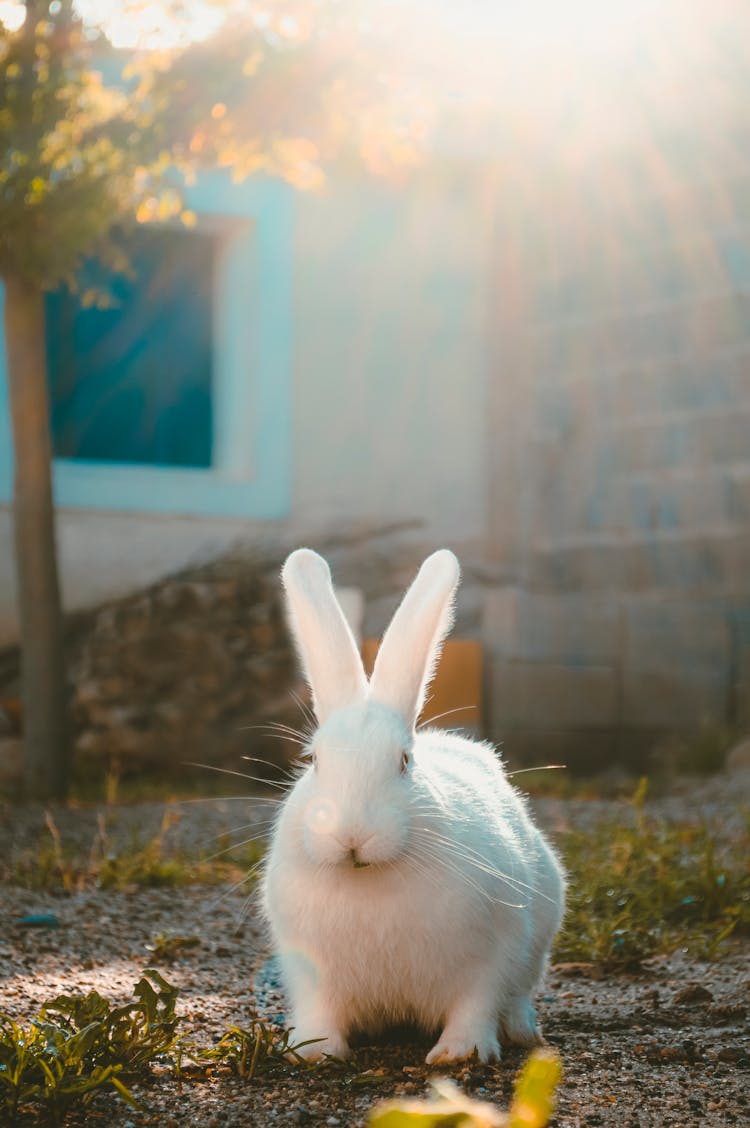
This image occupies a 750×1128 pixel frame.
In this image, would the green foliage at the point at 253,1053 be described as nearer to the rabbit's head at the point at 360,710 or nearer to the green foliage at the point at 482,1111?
the rabbit's head at the point at 360,710

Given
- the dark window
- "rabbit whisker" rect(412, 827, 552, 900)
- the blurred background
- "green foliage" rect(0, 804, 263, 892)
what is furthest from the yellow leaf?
the dark window

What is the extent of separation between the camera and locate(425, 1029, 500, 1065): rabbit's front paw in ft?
7.88

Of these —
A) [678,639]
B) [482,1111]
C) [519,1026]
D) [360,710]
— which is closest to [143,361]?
[678,639]

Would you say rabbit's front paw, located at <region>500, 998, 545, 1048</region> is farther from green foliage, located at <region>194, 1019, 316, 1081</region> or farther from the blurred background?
the blurred background

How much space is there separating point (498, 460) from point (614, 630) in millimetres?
1524

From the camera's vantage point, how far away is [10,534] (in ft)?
24.1

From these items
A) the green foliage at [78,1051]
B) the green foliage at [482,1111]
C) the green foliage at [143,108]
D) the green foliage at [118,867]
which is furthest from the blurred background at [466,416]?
the green foliage at [482,1111]

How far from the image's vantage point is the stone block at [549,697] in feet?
24.7

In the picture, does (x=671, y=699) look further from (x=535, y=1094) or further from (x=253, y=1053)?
(x=535, y=1094)

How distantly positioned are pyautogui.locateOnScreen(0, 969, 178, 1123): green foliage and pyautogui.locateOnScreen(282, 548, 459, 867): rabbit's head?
0.48 metres

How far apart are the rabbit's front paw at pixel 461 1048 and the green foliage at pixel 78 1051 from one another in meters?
0.48

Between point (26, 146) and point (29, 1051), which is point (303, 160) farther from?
point (29, 1051)

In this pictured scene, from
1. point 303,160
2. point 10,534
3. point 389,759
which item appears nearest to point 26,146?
point 303,160

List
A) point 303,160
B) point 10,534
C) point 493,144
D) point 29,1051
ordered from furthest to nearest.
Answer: point 493,144, point 10,534, point 303,160, point 29,1051
